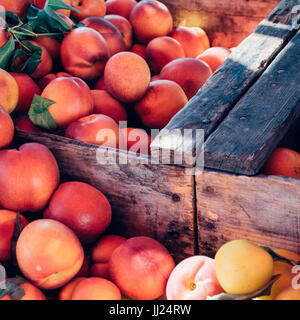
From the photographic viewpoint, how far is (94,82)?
65.4 inches

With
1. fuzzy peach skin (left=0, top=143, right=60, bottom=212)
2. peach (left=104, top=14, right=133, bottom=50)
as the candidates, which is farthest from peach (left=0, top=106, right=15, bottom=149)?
peach (left=104, top=14, right=133, bottom=50)

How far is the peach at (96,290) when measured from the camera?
0.94m

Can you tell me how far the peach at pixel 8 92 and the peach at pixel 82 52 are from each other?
0.29m

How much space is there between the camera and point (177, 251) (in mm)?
1194

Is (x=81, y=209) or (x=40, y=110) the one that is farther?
(x=40, y=110)

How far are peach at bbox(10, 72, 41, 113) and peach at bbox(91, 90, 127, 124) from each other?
0.22m

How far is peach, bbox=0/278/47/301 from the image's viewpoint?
0.91 m

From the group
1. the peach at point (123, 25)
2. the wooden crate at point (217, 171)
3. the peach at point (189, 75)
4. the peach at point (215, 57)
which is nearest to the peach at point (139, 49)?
the peach at point (123, 25)

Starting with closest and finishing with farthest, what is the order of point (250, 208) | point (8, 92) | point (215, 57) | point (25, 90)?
point (250, 208)
point (8, 92)
point (25, 90)
point (215, 57)

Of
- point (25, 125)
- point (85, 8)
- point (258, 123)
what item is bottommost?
point (25, 125)

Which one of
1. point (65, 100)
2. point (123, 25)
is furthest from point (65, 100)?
point (123, 25)

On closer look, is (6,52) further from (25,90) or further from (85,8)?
(85,8)

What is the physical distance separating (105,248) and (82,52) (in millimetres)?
767
